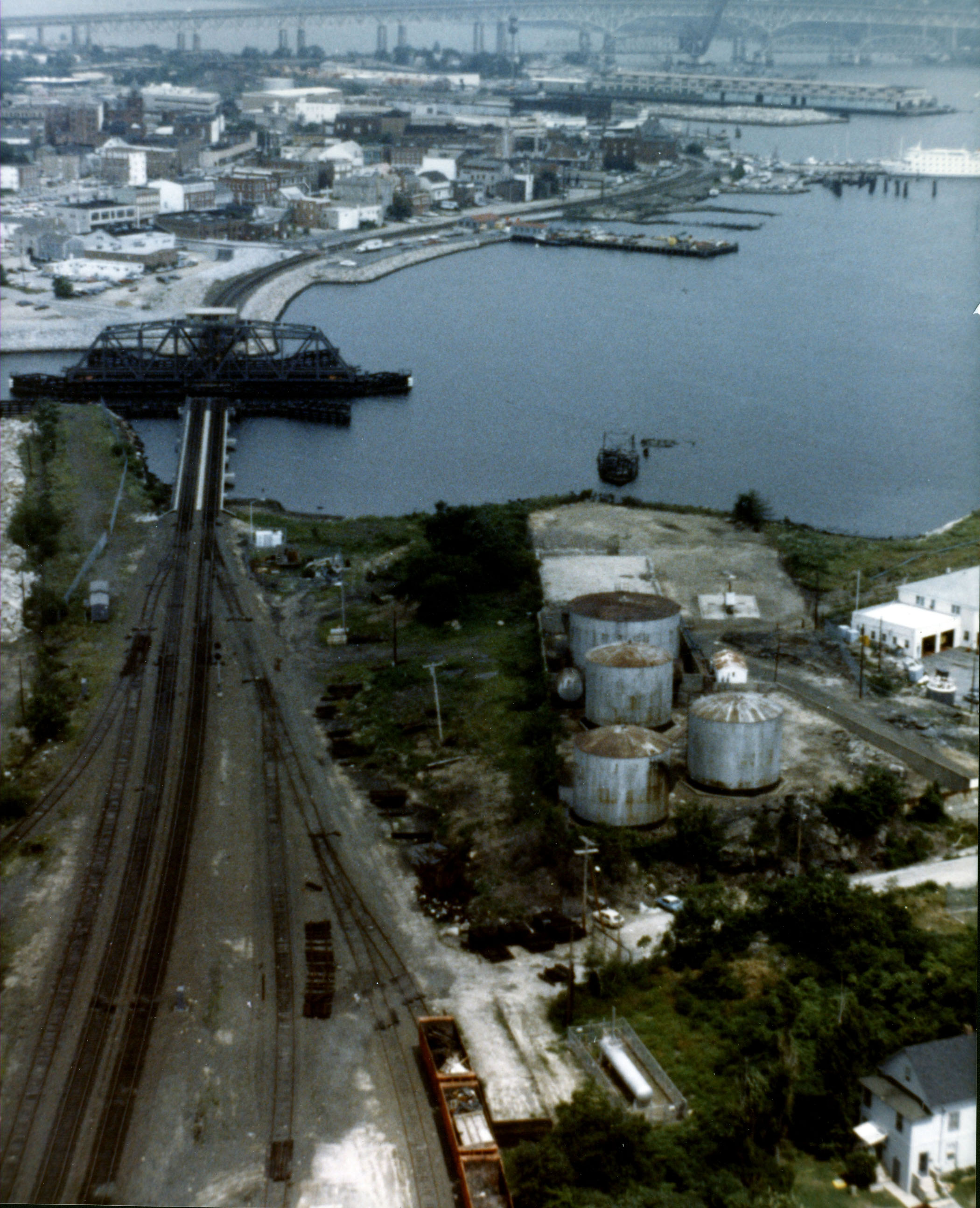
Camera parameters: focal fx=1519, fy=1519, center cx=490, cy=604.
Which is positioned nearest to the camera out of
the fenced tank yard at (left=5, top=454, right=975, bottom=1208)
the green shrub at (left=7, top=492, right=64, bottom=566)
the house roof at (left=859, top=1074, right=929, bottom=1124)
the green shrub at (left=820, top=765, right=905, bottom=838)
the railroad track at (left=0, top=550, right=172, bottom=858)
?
the house roof at (left=859, top=1074, right=929, bottom=1124)

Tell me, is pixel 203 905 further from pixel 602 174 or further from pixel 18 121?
pixel 18 121

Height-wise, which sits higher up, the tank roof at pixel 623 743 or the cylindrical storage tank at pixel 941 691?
the cylindrical storage tank at pixel 941 691

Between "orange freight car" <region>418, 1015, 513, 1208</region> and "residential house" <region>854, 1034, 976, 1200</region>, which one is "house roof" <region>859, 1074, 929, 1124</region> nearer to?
"residential house" <region>854, 1034, 976, 1200</region>

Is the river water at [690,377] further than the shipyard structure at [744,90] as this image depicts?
Yes

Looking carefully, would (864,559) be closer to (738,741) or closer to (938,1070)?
(738,741)

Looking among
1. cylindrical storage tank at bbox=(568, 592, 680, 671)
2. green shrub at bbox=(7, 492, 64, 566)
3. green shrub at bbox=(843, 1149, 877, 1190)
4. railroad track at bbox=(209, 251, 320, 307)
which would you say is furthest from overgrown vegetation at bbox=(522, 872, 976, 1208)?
railroad track at bbox=(209, 251, 320, 307)

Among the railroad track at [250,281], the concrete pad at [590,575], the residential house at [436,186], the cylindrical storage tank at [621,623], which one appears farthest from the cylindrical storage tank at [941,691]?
the residential house at [436,186]

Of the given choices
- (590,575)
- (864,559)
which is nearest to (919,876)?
(590,575)

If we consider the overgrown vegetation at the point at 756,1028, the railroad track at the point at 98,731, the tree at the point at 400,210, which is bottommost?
the railroad track at the point at 98,731

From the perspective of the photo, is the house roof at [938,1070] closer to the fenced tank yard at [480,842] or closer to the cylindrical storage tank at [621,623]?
the fenced tank yard at [480,842]
